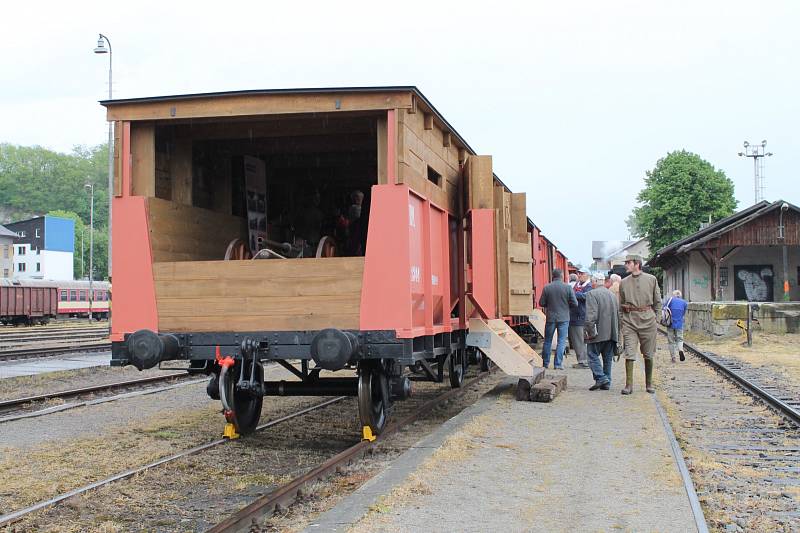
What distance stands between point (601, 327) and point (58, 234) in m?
89.3

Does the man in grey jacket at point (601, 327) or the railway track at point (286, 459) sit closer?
the railway track at point (286, 459)

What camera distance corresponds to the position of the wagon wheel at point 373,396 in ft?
25.5

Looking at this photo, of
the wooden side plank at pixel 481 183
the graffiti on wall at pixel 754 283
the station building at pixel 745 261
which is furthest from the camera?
the graffiti on wall at pixel 754 283

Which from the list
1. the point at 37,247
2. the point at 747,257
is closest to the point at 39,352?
the point at 747,257

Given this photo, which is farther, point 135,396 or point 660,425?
point 135,396

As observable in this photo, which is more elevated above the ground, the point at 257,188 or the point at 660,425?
the point at 257,188

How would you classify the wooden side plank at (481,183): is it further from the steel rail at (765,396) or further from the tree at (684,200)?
the tree at (684,200)

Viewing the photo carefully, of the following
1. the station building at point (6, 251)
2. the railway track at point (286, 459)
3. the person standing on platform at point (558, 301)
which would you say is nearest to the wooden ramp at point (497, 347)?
the railway track at point (286, 459)

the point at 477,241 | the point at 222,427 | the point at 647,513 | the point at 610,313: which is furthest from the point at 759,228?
the point at 647,513

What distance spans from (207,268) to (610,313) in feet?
19.1

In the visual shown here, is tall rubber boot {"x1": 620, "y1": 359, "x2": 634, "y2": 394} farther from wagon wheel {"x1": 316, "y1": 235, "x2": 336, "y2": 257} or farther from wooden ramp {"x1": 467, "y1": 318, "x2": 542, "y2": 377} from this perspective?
Answer: wagon wheel {"x1": 316, "y1": 235, "x2": 336, "y2": 257}

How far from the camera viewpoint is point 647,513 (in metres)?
5.08

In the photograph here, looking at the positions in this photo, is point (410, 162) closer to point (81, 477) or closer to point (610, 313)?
point (81, 477)

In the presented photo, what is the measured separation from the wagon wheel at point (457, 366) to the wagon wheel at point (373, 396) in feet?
11.3
